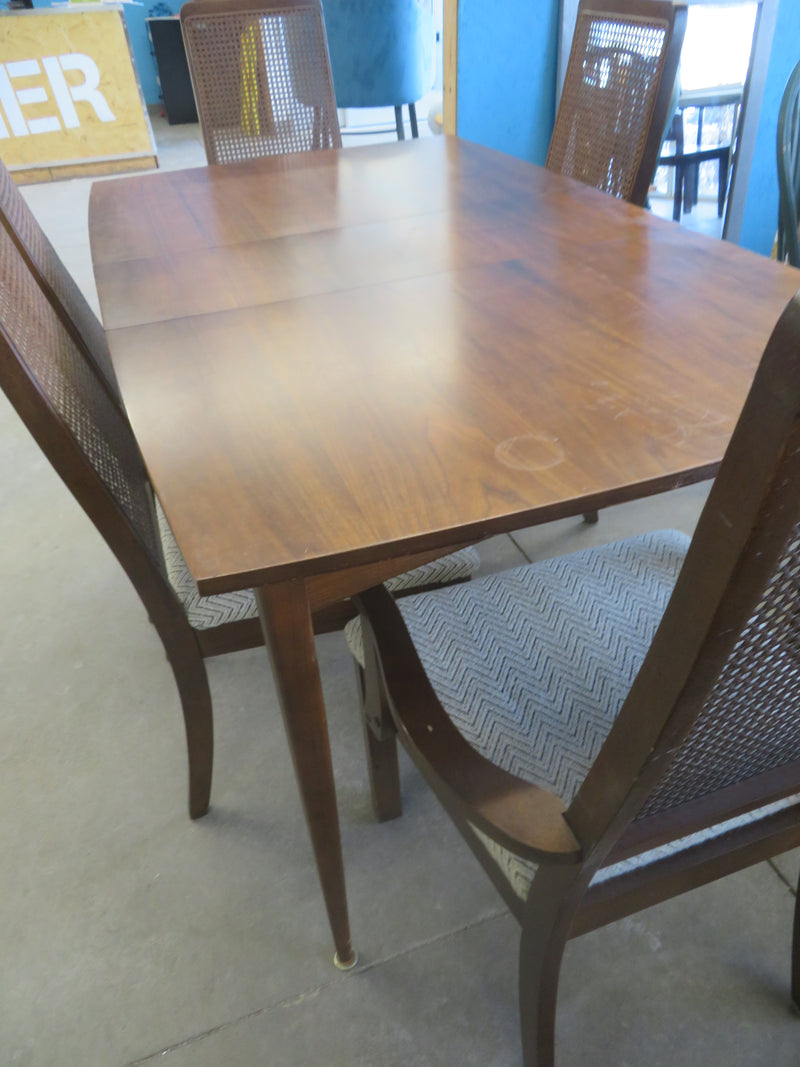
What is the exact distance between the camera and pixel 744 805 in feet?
2.27

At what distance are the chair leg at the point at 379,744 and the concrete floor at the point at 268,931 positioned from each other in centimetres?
5

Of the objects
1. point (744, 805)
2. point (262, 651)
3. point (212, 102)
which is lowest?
point (262, 651)

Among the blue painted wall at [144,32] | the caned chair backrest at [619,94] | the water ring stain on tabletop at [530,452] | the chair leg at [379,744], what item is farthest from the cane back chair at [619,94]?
the blue painted wall at [144,32]

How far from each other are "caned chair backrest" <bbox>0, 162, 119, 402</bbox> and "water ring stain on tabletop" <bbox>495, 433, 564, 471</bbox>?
836 mm

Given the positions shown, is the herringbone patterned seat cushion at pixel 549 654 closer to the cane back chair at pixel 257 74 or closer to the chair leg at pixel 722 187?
the cane back chair at pixel 257 74

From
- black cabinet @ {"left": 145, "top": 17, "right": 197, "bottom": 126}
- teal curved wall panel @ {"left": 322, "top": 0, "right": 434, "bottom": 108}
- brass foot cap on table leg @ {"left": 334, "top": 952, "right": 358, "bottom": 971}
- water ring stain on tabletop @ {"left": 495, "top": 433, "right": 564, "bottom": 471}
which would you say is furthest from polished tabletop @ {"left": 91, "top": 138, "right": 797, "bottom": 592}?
black cabinet @ {"left": 145, "top": 17, "right": 197, "bottom": 126}

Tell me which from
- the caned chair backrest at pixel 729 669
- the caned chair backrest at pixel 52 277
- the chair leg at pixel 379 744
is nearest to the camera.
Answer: the caned chair backrest at pixel 729 669

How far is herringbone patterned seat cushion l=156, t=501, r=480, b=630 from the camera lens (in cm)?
111

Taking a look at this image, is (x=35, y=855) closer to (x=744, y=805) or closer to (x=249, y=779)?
(x=249, y=779)

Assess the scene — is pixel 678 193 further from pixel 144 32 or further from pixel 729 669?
pixel 144 32

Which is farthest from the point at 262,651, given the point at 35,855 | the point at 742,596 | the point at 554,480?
the point at 742,596

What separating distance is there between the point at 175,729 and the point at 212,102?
1.70m

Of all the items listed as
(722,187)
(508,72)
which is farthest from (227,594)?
(722,187)

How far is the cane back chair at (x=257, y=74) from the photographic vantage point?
2.15 meters
